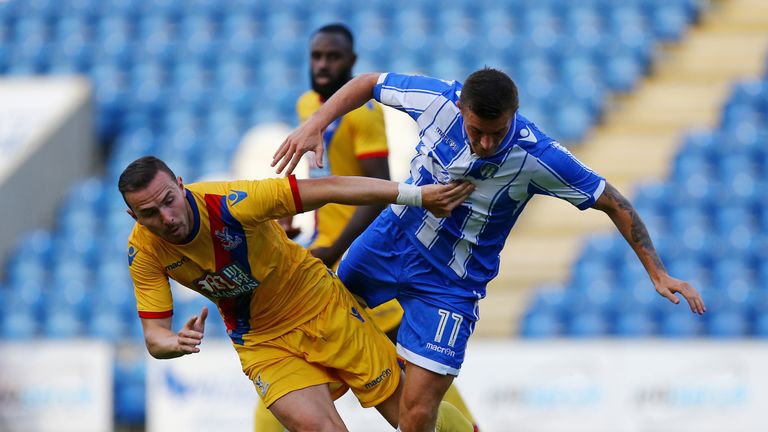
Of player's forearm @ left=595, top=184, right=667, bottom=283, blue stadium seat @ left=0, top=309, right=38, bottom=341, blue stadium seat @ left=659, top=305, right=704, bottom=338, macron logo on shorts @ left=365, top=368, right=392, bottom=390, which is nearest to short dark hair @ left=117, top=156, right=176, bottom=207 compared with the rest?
macron logo on shorts @ left=365, top=368, right=392, bottom=390

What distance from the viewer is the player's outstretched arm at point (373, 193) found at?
4.54m

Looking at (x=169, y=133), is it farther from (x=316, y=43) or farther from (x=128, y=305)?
(x=316, y=43)

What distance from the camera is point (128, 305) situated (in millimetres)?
11336

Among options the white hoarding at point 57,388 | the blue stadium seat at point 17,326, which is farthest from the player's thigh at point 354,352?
the blue stadium seat at point 17,326

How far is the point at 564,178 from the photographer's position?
4.68 meters

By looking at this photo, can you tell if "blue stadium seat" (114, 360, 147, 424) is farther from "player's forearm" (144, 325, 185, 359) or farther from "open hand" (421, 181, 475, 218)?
"open hand" (421, 181, 475, 218)

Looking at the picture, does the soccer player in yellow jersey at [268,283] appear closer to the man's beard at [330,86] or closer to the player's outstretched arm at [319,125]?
the player's outstretched arm at [319,125]

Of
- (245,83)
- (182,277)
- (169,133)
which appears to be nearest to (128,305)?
(169,133)

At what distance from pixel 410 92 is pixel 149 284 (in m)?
1.37

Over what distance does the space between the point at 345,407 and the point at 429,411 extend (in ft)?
13.5

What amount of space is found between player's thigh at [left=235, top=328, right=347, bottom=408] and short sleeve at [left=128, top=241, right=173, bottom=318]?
1.58 feet

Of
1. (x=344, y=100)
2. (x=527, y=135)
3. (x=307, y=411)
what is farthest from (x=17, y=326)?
(x=527, y=135)

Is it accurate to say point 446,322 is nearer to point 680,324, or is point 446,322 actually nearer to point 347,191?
point 347,191

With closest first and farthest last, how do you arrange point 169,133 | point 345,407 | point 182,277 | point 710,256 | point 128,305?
point 182,277, point 345,407, point 710,256, point 128,305, point 169,133
